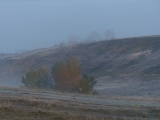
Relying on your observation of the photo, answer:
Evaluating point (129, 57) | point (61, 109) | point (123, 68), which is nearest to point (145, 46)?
point (129, 57)

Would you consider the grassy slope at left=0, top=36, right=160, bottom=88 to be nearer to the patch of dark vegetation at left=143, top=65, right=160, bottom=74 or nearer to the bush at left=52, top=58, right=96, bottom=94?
the patch of dark vegetation at left=143, top=65, right=160, bottom=74

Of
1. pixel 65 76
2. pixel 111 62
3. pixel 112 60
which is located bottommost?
pixel 65 76

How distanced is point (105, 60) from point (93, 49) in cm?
1569

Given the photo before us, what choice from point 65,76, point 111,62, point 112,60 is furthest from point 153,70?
point 65,76

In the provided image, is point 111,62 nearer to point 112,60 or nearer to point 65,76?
point 112,60

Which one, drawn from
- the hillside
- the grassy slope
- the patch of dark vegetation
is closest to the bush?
the hillside

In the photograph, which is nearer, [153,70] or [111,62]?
[153,70]

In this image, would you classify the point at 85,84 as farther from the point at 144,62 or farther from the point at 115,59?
the point at 115,59

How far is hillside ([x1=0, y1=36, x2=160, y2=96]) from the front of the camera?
97.3m

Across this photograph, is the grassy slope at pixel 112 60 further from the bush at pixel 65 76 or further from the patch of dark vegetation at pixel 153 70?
the bush at pixel 65 76

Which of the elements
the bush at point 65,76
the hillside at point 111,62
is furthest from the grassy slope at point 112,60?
the bush at point 65,76

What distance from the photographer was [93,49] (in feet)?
445

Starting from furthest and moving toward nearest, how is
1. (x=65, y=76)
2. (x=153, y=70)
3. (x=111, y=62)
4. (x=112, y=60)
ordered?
(x=112, y=60) → (x=111, y=62) → (x=153, y=70) → (x=65, y=76)

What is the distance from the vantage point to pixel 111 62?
118 metres
